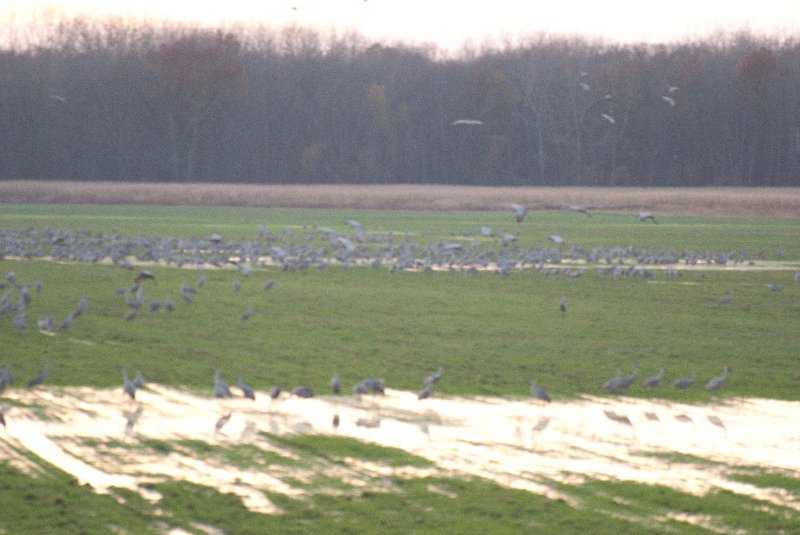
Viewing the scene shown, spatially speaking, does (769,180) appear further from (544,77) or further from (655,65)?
(544,77)

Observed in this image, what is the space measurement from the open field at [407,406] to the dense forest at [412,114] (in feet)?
217

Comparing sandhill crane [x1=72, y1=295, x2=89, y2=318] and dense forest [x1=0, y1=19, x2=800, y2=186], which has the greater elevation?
dense forest [x1=0, y1=19, x2=800, y2=186]

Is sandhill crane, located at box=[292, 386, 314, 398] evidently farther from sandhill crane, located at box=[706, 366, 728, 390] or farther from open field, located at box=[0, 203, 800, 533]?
→ sandhill crane, located at box=[706, 366, 728, 390]

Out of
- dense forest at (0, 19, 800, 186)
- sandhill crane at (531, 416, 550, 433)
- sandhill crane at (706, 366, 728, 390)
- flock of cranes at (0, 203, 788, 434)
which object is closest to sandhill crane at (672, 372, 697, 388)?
sandhill crane at (706, 366, 728, 390)

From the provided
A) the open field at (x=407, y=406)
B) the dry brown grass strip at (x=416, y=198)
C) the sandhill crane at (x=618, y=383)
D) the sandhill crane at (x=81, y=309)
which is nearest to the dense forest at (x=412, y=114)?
the dry brown grass strip at (x=416, y=198)

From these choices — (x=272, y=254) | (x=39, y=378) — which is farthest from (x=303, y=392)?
(x=272, y=254)

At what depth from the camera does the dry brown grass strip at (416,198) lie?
6625 centimetres

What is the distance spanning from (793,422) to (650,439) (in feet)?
5.68

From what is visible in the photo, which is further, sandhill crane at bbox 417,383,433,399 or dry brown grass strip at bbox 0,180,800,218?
dry brown grass strip at bbox 0,180,800,218

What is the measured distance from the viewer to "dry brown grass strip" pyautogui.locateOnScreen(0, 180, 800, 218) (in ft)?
217

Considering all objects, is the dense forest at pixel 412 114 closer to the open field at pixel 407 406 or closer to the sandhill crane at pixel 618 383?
the open field at pixel 407 406

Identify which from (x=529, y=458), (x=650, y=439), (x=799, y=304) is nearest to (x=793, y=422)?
(x=650, y=439)

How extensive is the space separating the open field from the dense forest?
6614 cm

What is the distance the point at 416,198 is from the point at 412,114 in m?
29.3
